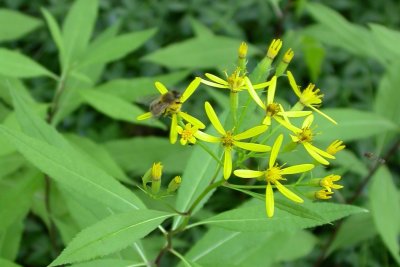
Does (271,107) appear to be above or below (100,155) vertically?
above

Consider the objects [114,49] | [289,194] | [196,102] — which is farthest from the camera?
[196,102]

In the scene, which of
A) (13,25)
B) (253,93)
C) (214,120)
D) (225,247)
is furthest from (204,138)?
(13,25)

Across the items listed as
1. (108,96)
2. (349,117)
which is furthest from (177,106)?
(349,117)

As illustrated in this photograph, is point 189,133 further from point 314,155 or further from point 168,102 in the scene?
point 314,155

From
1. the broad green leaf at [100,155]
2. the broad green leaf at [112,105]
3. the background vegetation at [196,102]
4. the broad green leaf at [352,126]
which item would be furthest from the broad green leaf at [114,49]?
the broad green leaf at [352,126]

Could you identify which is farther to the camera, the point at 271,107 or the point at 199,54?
the point at 199,54

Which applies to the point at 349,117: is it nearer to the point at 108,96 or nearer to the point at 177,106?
the point at 108,96

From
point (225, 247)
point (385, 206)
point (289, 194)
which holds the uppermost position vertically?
point (289, 194)
